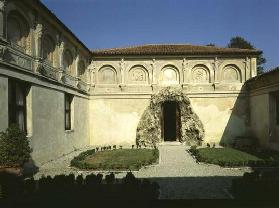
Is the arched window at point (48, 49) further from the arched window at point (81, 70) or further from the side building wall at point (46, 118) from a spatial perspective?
the arched window at point (81, 70)

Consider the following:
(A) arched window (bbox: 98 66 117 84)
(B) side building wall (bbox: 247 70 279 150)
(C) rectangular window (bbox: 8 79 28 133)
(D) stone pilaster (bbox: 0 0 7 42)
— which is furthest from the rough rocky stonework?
(D) stone pilaster (bbox: 0 0 7 42)

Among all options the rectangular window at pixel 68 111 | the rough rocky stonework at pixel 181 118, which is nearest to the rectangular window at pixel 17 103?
the rectangular window at pixel 68 111

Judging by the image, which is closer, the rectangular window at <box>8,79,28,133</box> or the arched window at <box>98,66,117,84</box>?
the rectangular window at <box>8,79,28,133</box>

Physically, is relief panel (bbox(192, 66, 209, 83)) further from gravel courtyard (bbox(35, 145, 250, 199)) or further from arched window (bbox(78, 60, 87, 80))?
gravel courtyard (bbox(35, 145, 250, 199))

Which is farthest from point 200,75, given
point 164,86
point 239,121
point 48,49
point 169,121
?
point 48,49

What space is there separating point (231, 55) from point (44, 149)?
16.1m

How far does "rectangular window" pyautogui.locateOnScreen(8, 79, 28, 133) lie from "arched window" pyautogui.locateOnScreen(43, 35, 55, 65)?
335cm

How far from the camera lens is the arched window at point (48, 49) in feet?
57.8

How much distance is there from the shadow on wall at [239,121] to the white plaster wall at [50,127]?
10.9m

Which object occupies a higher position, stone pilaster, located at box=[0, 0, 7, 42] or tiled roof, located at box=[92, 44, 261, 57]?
tiled roof, located at box=[92, 44, 261, 57]

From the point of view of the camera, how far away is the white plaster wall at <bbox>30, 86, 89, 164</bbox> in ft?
50.9

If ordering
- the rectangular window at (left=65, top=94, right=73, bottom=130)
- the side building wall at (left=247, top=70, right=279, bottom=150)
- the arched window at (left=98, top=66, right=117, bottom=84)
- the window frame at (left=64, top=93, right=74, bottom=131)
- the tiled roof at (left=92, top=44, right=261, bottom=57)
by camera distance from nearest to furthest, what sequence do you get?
the side building wall at (left=247, top=70, right=279, bottom=150) → the window frame at (left=64, top=93, right=74, bottom=131) → the rectangular window at (left=65, top=94, right=73, bottom=130) → the tiled roof at (left=92, top=44, right=261, bottom=57) → the arched window at (left=98, top=66, right=117, bottom=84)

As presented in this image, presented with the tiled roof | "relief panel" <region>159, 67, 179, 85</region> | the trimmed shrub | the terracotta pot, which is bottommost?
the terracotta pot

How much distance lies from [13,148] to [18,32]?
5.82 metres
